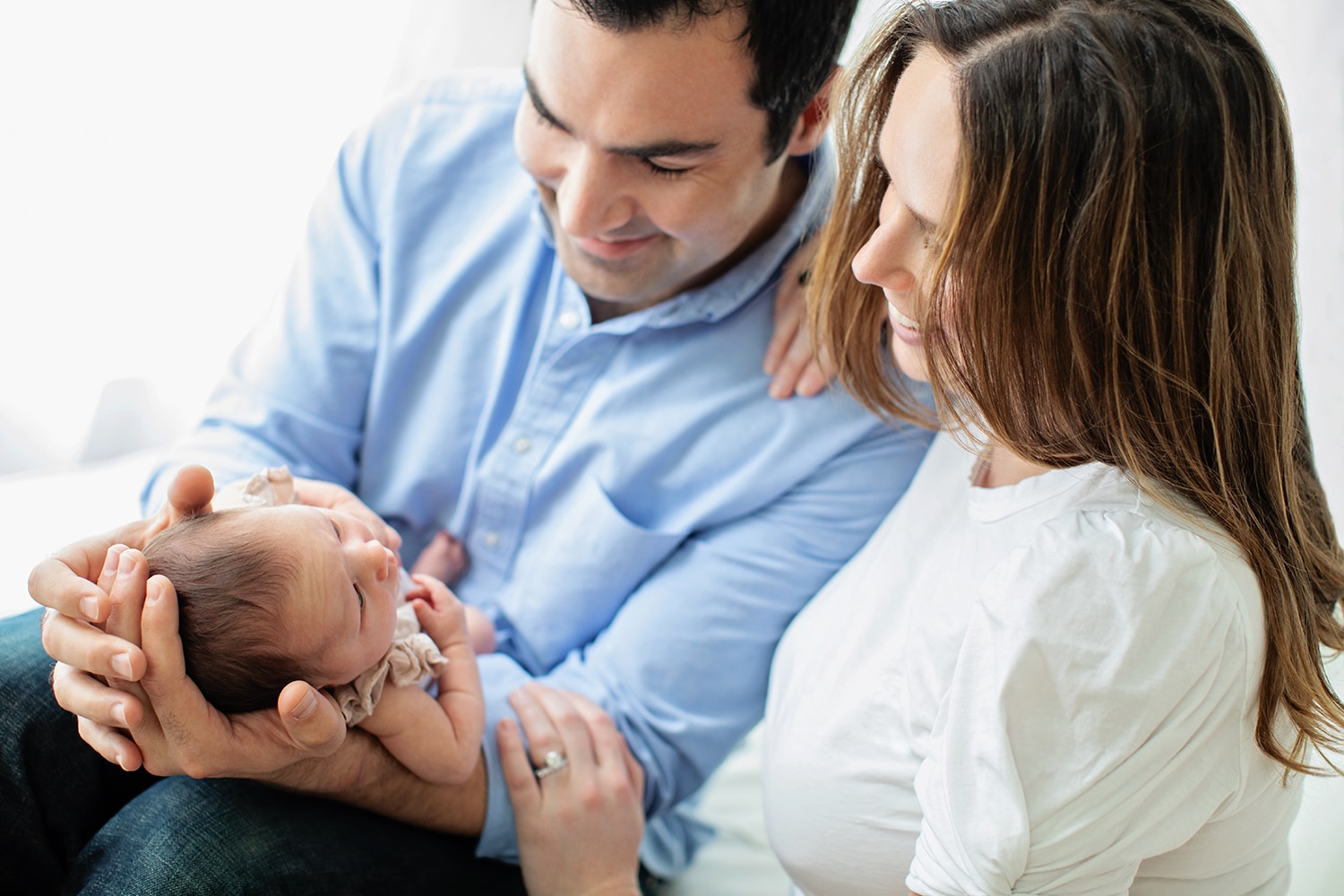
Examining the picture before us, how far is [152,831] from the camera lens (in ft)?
3.34

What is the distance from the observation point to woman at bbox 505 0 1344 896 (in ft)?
2.54

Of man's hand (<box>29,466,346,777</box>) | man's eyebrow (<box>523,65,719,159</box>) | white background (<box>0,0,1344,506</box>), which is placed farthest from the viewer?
white background (<box>0,0,1344,506</box>)

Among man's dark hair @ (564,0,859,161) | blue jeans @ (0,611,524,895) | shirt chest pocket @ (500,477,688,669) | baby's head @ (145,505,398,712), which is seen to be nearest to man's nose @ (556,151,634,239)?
man's dark hair @ (564,0,859,161)

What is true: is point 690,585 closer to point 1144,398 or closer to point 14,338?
point 1144,398

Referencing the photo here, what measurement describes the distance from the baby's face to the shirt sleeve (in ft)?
1.04

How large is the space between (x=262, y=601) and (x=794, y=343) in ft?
2.47

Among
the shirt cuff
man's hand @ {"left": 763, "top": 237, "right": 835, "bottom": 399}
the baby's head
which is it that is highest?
man's hand @ {"left": 763, "top": 237, "right": 835, "bottom": 399}

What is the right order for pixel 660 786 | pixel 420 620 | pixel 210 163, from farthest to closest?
pixel 210 163 → pixel 660 786 → pixel 420 620

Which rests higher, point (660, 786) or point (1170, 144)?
point (1170, 144)

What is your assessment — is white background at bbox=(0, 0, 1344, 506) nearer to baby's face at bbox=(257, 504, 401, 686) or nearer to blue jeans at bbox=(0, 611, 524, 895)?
blue jeans at bbox=(0, 611, 524, 895)

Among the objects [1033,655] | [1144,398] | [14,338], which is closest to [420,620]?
[1033,655]

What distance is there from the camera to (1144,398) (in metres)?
0.83

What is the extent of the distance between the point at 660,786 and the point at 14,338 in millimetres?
1332

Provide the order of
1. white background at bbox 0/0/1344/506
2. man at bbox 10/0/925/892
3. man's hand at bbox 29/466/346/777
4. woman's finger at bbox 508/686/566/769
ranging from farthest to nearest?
white background at bbox 0/0/1344/506, woman's finger at bbox 508/686/566/769, man at bbox 10/0/925/892, man's hand at bbox 29/466/346/777
